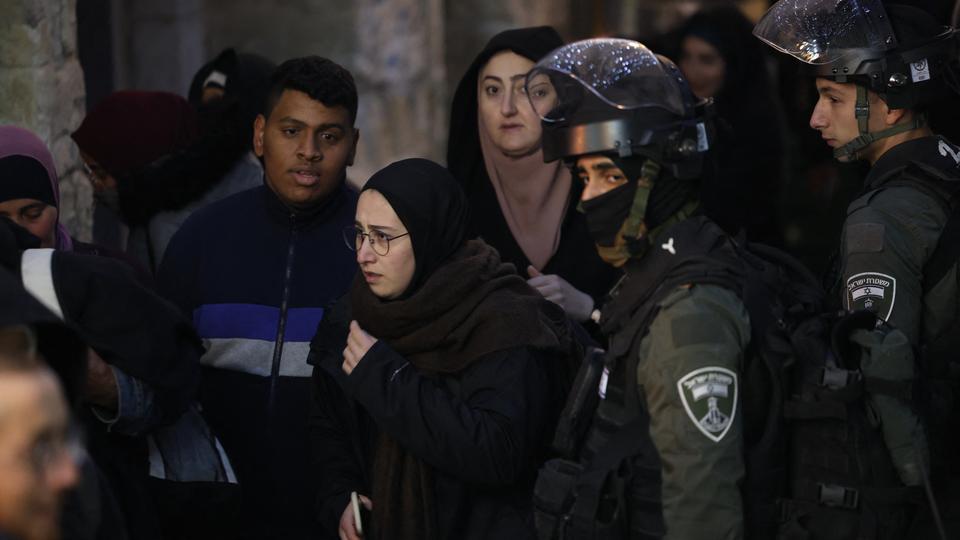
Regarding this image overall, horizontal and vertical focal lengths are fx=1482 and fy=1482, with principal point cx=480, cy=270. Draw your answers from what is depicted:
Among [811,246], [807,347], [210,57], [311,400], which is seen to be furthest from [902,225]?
[811,246]

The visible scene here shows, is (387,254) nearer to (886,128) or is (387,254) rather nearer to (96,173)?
(886,128)

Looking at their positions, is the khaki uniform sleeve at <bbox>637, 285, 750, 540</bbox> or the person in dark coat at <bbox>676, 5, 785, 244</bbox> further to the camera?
the person in dark coat at <bbox>676, 5, 785, 244</bbox>

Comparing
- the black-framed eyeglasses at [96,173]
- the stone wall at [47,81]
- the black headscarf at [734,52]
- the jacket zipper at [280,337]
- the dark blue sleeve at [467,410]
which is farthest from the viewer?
the black headscarf at [734,52]

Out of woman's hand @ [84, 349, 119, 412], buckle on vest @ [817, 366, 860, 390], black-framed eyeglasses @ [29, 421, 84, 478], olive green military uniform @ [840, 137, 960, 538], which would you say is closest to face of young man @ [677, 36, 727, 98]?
olive green military uniform @ [840, 137, 960, 538]

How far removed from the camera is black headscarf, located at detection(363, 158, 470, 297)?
3391mm

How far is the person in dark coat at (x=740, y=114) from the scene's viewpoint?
6.38m

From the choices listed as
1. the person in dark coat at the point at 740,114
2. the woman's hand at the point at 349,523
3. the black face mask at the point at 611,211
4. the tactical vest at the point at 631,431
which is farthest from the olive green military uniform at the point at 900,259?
the person in dark coat at the point at 740,114

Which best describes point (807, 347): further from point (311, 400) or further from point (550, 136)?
point (311, 400)

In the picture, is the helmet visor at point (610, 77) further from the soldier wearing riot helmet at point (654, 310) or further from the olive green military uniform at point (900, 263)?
the olive green military uniform at point (900, 263)

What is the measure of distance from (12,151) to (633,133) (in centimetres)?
158

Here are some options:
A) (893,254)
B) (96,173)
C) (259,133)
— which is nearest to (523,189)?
(259,133)

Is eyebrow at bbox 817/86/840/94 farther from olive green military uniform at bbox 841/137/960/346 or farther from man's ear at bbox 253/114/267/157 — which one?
man's ear at bbox 253/114/267/157

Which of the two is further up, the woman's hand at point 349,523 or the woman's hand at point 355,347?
the woman's hand at point 355,347

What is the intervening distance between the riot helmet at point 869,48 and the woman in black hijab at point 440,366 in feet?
3.03
